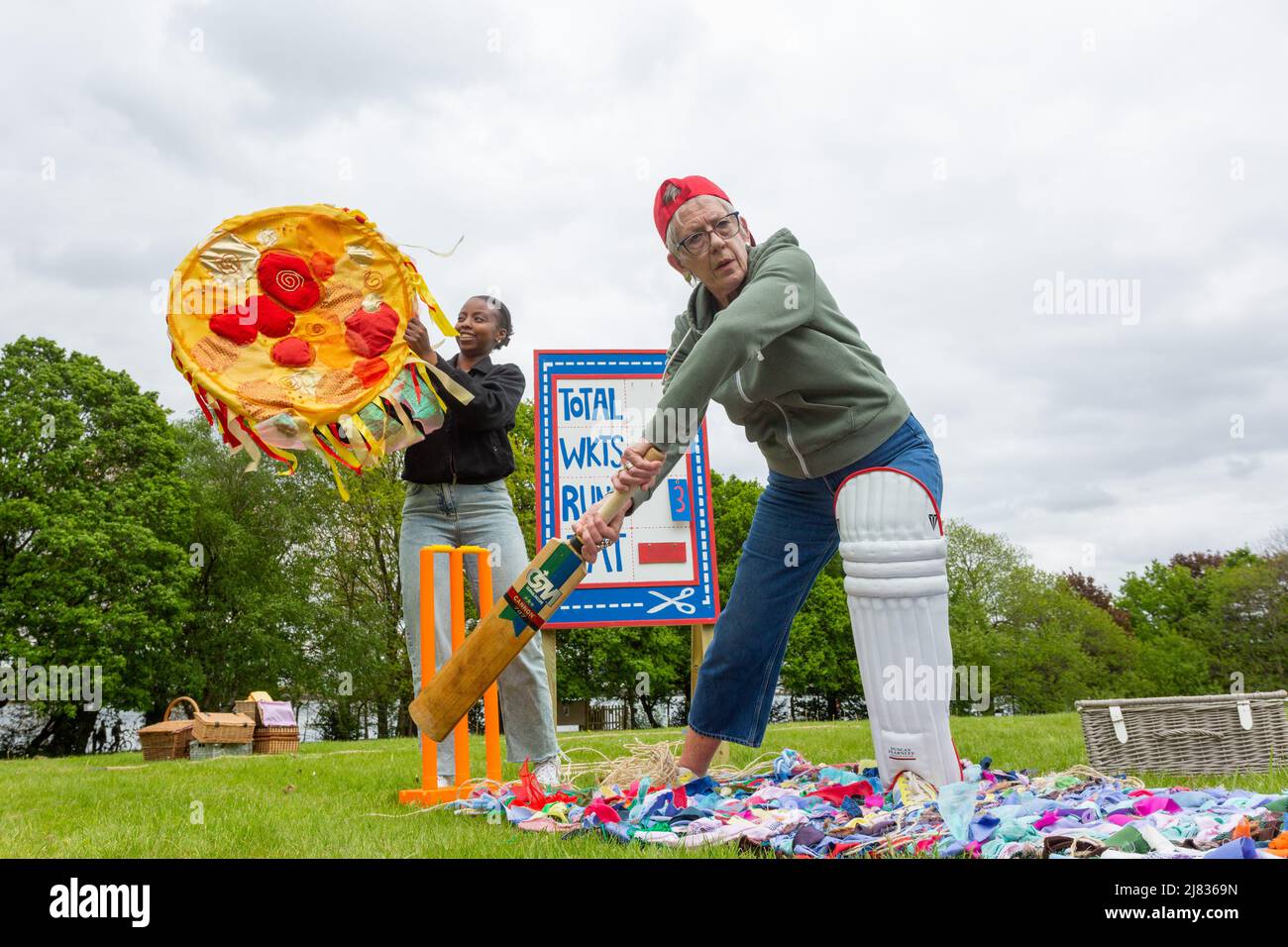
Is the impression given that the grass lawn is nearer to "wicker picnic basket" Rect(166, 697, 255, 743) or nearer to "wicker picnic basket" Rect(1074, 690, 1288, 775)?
"wicker picnic basket" Rect(1074, 690, 1288, 775)

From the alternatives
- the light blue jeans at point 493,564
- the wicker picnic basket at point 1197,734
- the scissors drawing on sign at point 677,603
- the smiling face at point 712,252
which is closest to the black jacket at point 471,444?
the light blue jeans at point 493,564

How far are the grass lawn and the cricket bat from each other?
1.40 feet

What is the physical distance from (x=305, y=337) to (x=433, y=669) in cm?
138

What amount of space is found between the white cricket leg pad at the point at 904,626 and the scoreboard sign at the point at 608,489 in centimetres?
350

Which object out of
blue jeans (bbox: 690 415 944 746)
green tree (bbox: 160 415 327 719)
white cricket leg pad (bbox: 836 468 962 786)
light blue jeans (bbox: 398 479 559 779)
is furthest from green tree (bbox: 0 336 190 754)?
white cricket leg pad (bbox: 836 468 962 786)

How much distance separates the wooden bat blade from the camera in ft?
9.50

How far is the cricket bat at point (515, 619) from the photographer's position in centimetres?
289

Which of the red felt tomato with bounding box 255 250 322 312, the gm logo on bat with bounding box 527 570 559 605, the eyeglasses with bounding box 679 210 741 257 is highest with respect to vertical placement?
the red felt tomato with bounding box 255 250 322 312

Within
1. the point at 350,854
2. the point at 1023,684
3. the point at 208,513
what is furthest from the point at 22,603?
the point at 1023,684

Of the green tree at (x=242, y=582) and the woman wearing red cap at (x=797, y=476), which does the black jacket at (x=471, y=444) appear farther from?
the green tree at (x=242, y=582)

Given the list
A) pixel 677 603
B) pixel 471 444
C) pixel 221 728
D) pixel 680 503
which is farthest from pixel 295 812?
pixel 221 728

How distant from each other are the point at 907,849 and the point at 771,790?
97 cm

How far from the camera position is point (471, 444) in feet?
13.1
